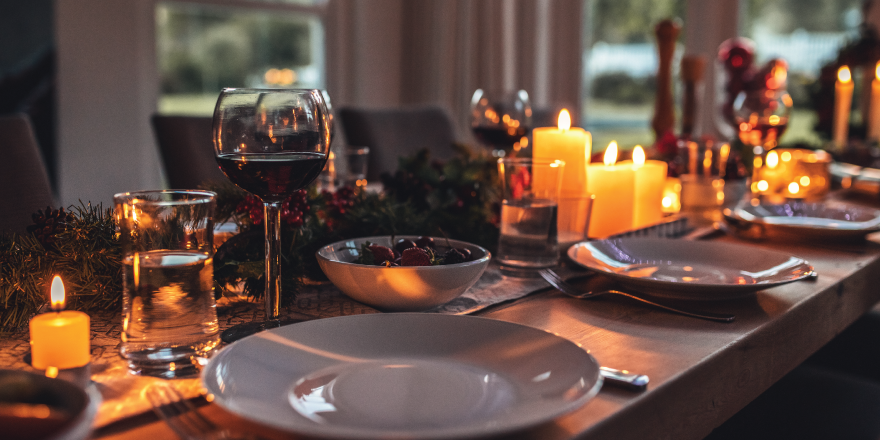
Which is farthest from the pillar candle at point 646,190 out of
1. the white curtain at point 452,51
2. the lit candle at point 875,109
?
the white curtain at point 452,51

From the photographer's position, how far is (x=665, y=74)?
2020mm

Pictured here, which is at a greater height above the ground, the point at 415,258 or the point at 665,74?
the point at 665,74

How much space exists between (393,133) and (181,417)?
176 cm

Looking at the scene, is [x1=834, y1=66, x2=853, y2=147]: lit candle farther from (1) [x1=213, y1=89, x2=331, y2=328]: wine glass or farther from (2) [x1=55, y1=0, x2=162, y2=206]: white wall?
(2) [x1=55, y1=0, x2=162, y2=206]: white wall

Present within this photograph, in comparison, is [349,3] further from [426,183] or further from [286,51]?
[426,183]

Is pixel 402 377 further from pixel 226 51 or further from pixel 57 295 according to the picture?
pixel 226 51

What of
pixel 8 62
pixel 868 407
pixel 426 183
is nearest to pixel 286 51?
pixel 8 62

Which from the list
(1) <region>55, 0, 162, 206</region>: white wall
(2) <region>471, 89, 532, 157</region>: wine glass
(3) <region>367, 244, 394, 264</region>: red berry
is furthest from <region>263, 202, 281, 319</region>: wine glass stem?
(1) <region>55, 0, 162, 206</region>: white wall

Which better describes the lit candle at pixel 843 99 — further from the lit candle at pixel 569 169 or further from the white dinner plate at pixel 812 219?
the lit candle at pixel 569 169

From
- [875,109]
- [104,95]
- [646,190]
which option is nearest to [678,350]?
[646,190]

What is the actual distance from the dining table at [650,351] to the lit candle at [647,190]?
0.31 meters

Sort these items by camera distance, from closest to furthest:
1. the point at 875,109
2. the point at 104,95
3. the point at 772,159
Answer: the point at 772,159 → the point at 875,109 → the point at 104,95

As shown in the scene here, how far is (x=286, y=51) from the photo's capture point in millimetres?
3727

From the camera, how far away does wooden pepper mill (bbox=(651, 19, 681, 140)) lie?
79.0 inches
